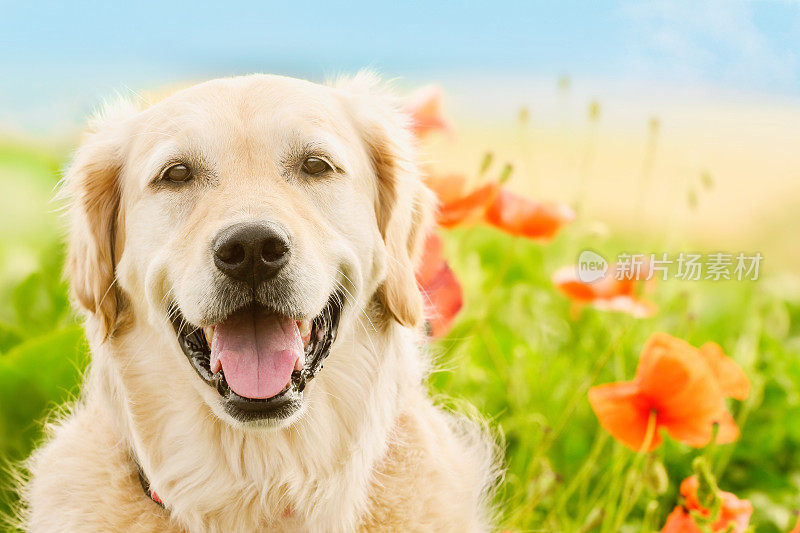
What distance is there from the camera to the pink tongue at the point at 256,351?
6.93ft

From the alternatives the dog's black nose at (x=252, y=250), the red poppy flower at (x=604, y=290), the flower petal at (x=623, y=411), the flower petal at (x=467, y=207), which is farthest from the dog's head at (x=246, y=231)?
the red poppy flower at (x=604, y=290)

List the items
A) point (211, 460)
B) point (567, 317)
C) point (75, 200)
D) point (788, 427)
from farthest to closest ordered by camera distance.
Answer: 1. point (567, 317)
2. point (788, 427)
3. point (75, 200)
4. point (211, 460)

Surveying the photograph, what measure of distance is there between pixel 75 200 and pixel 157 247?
48 cm

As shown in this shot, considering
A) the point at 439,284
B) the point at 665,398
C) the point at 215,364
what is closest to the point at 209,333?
the point at 215,364

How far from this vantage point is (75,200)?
98.3 inches

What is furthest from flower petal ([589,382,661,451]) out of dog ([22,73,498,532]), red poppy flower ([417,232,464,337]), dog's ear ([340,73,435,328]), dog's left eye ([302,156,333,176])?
dog's left eye ([302,156,333,176])

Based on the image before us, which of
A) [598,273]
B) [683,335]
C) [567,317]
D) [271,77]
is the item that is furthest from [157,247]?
[567,317]

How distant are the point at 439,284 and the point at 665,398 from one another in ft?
3.21

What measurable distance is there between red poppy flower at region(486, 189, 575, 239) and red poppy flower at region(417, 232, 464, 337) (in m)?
0.27

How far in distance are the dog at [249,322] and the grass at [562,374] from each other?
520 millimetres

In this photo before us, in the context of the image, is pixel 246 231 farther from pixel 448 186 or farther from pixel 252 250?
pixel 448 186

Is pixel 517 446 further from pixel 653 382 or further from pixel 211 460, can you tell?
pixel 211 460

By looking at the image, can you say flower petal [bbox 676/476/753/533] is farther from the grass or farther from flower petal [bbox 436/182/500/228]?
flower petal [bbox 436/182/500/228]

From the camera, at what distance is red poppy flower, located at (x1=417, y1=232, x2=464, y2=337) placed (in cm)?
311
